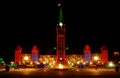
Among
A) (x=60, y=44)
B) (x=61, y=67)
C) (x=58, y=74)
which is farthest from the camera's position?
(x=60, y=44)

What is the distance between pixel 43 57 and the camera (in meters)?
85.4

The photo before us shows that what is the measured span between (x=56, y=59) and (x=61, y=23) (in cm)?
838

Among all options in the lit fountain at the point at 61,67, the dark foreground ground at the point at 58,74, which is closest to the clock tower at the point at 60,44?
the lit fountain at the point at 61,67

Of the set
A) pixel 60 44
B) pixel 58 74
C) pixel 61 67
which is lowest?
pixel 58 74

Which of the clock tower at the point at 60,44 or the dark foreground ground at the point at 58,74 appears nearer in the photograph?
the dark foreground ground at the point at 58,74

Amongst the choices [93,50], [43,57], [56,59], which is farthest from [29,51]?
[93,50]

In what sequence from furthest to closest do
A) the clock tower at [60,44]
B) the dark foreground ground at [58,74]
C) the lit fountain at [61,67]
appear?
the clock tower at [60,44] → the lit fountain at [61,67] → the dark foreground ground at [58,74]

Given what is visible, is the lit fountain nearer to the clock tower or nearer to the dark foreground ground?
the clock tower

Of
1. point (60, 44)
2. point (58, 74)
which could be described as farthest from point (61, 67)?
point (58, 74)

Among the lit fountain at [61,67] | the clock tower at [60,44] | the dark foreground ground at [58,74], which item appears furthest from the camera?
the clock tower at [60,44]

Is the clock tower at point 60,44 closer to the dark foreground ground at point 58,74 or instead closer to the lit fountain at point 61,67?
the lit fountain at point 61,67

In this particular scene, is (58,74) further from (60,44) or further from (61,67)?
(60,44)

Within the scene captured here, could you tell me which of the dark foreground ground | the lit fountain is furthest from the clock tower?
the dark foreground ground

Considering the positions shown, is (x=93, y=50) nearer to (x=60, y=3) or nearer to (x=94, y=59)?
(x=94, y=59)
